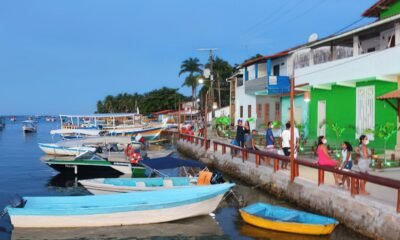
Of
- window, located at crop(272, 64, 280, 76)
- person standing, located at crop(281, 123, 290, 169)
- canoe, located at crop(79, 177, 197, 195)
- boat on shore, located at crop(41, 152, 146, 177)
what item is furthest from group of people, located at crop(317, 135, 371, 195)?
window, located at crop(272, 64, 280, 76)

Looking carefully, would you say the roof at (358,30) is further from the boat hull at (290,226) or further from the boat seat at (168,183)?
the boat seat at (168,183)

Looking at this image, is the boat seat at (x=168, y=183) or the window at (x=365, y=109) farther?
the window at (x=365, y=109)

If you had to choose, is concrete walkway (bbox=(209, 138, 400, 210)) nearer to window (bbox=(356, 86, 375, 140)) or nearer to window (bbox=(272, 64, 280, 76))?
window (bbox=(356, 86, 375, 140))

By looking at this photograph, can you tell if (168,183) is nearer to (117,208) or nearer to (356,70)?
(117,208)

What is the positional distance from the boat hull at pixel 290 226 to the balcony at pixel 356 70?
369 inches

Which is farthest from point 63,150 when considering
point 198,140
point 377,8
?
point 377,8

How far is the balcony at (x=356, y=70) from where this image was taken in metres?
18.2

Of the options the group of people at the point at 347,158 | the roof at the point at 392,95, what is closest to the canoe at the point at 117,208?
the group of people at the point at 347,158

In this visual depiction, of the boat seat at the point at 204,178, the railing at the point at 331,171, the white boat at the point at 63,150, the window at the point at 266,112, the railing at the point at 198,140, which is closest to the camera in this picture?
the railing at the point at 331,171

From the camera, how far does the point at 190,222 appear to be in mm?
13562

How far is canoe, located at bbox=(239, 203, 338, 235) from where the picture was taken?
11.2 metres

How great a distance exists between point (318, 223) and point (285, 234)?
942mm

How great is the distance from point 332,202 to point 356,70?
33.0 ft

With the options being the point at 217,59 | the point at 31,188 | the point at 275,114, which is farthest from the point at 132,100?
the point at 31,188
